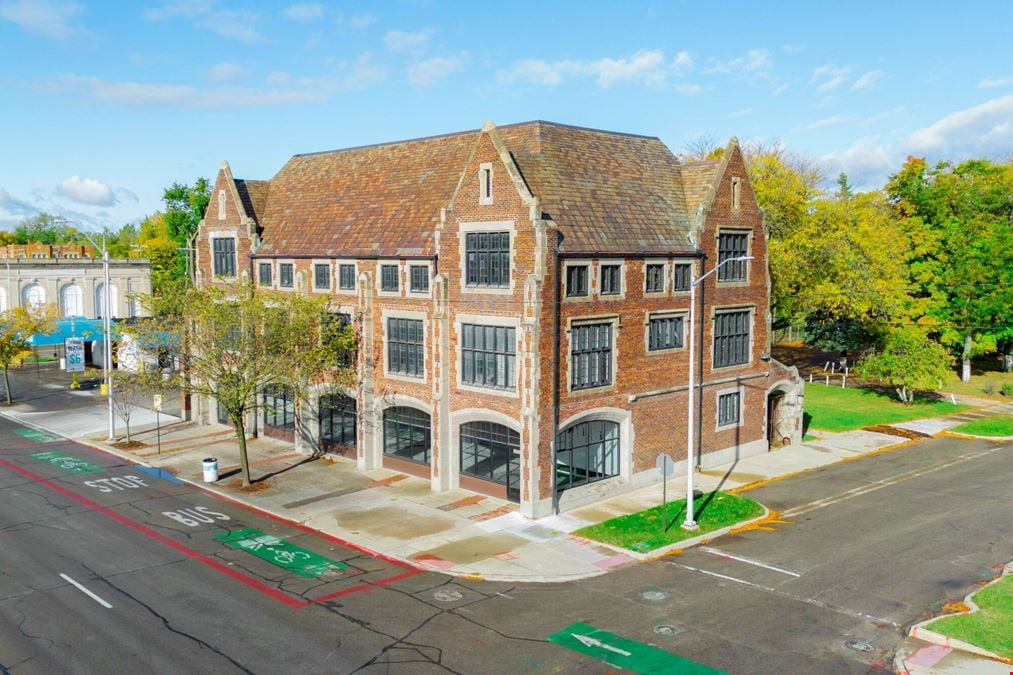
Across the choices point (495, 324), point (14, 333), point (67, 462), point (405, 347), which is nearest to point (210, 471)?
point (67, 462)

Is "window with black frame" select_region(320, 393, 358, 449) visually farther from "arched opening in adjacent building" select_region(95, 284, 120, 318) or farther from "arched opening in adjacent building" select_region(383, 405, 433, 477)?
"arched opening in adjacent building" select_region(95, 284, 120, 318)

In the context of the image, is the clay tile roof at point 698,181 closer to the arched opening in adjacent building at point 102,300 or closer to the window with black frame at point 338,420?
the window with black frame at point 338,420

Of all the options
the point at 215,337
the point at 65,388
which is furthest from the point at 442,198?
the point at 65,388

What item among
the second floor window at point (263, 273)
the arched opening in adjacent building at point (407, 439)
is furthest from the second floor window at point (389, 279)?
the second floor window at point (263, 273)

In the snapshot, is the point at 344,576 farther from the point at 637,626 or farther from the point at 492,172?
the point at 492,172

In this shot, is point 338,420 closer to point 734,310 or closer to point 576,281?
point 576,281
